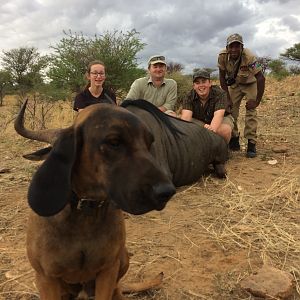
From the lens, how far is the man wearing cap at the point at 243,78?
6893 mm

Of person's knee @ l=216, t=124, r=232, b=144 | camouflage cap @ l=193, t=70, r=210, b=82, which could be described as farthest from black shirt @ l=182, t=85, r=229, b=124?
camouflage cap @ l=193, t=70, r=210, b=82

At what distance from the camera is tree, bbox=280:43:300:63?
25422mm

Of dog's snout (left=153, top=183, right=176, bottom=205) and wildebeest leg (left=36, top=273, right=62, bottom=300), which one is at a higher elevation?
dog's snout (left=153, top=183, right=176, bottom=205)

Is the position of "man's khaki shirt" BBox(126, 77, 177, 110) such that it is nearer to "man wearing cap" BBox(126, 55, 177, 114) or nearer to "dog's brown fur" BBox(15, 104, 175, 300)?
"man wearing cap" BBox(126, 55, 177, 114)

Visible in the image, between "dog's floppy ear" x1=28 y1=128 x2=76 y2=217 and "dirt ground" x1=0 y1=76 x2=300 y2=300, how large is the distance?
1216mm

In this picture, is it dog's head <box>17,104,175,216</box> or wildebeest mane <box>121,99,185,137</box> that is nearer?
dog's head <box>17,104,175,216</box>

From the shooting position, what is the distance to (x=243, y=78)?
709 cm

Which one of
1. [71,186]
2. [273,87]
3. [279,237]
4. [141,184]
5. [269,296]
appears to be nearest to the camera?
[141,184]

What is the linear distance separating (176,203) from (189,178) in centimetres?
89

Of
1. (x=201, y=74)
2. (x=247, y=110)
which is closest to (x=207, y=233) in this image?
(x=201, y=74)

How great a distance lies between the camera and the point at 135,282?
3211 mm

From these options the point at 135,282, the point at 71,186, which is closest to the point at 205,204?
the point at 135,282

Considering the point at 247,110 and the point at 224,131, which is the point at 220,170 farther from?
the point at 247,110

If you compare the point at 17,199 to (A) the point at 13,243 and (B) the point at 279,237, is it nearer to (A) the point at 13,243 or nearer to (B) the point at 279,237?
(A) the point at 13,243
